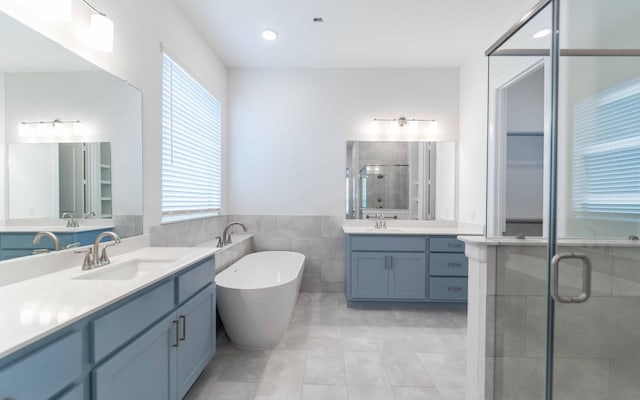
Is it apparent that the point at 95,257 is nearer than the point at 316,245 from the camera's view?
Yes

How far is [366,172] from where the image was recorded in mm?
3590

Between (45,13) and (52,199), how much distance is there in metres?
0.85

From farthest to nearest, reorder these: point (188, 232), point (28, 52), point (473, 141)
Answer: point (473, 141) < point (188, 232) < point (28, 52)

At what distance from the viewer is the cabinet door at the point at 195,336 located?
1.52 metres

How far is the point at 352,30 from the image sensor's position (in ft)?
8.95

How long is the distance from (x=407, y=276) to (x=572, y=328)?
1642 mm

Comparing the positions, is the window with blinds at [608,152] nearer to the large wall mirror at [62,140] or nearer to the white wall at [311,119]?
the white wall at [311,119]

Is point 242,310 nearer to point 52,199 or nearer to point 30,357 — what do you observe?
point 52,199

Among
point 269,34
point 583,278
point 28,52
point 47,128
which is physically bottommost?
point 583,278

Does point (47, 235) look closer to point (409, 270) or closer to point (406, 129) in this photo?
point (409, 270)

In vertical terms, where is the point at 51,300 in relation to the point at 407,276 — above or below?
above

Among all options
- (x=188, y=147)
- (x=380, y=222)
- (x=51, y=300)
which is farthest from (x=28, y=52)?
(x=380, y=222)

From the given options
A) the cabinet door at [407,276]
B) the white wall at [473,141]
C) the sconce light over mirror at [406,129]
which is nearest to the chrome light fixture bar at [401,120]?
the sconce light over mirror at [406,129]

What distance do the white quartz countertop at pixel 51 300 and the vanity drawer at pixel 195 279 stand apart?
98mm
